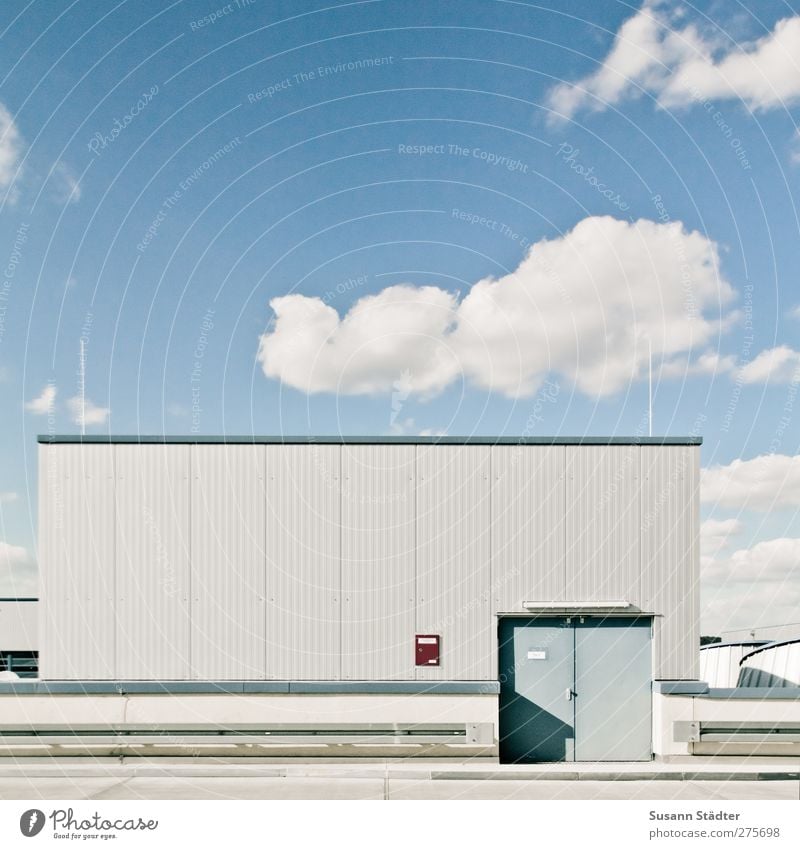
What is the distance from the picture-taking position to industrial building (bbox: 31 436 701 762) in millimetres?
13719

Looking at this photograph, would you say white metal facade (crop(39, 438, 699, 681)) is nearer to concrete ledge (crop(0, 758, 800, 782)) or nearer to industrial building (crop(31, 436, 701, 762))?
industrial building (crop(31, 436, 701, 762))

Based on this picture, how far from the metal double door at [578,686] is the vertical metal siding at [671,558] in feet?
1.21

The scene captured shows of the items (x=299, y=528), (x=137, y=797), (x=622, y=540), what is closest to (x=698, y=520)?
(x=622, y=540)

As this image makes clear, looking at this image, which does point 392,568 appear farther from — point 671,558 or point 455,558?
point 671,558

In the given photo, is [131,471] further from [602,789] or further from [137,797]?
[602,789]

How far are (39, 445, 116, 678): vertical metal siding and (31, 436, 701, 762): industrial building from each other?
0.03 m

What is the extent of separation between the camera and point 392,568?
13812 millimetres

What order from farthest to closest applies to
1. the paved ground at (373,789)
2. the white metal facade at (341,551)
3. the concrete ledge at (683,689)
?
1. the white metal facade at (341,551)
2. the concrete ledge at (683,689)
3. the paved ground at (373,789)

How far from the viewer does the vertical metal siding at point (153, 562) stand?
45.0 ft

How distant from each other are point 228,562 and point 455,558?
4.00 meters

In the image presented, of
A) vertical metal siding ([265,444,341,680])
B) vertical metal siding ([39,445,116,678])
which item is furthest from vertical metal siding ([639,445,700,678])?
vertical metal siding ([39,445,116,678])

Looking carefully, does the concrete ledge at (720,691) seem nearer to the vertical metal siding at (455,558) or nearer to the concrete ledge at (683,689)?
the concrete ledge at (683,689)

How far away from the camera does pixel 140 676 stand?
1367 centimetres

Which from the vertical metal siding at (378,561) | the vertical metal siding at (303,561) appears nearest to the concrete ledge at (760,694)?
the vertical metal siding at (378,561)
